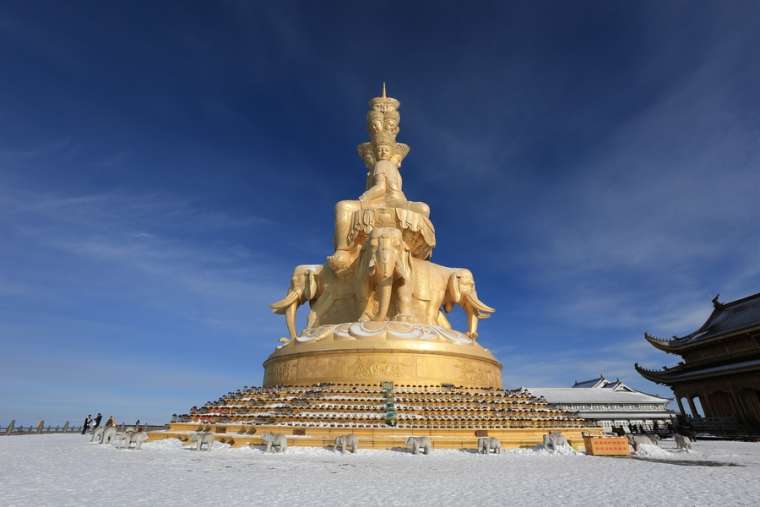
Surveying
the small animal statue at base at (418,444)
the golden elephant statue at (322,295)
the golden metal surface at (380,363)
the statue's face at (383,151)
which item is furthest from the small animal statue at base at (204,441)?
the statue's face at (383,151)

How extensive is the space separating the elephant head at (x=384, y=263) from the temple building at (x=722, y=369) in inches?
726

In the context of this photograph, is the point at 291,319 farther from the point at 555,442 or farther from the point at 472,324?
the point at 555,442

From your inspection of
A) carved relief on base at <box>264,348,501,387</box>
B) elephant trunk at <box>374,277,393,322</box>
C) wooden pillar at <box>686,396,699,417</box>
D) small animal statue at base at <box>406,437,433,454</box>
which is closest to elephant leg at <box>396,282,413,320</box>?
elephant trunk at <box>374,277,393,322</box>

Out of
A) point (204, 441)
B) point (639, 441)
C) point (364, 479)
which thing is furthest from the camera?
point (639, 441)

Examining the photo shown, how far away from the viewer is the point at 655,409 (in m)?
38.1

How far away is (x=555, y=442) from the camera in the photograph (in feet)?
39.3

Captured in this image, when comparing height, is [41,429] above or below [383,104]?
below

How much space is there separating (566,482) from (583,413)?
34445 millimetres

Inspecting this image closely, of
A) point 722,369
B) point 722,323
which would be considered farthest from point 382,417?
point 722,323

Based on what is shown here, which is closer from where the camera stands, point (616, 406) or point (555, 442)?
point (555, 442)

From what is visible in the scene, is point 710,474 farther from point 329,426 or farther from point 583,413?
point 583,413

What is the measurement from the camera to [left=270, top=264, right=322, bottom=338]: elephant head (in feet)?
67.0

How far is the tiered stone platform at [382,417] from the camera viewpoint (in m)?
12.5

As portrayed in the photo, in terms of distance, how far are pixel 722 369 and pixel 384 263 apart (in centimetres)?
2212
